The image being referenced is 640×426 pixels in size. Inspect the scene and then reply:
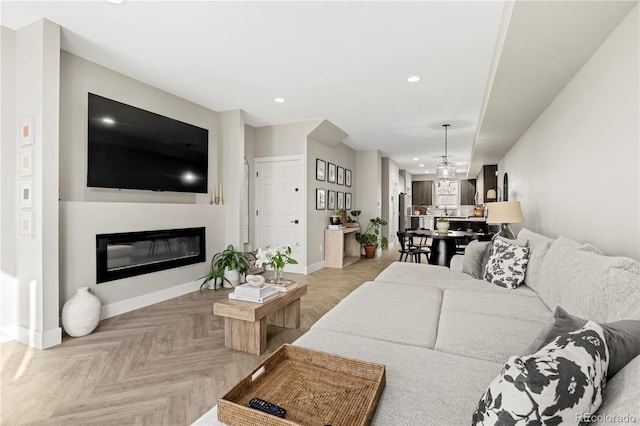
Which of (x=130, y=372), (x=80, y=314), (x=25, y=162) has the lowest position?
(x=130, y=372)

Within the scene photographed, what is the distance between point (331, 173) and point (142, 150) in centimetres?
371

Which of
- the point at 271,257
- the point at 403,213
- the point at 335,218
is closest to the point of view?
the point at 271,257

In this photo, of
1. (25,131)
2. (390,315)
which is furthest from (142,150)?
(390,315)

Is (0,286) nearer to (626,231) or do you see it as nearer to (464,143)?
(626,231)

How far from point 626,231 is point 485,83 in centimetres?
251

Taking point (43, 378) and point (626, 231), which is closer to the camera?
point (626, 231)

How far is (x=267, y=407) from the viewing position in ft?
3.21

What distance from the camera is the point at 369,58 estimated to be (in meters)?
3.22

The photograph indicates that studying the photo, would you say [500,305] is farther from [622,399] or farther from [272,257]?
[272,257]

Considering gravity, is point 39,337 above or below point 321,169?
below

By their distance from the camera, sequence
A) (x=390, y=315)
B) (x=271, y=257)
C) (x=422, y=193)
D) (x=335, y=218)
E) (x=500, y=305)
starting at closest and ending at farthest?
(x=390, y=315) → (x=500, y=305) → (x=271, y=257) → (x=335, y=218) → (x=422, y=193)

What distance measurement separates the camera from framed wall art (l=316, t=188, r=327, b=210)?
19.9 feet

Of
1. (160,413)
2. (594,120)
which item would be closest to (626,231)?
(594,120)

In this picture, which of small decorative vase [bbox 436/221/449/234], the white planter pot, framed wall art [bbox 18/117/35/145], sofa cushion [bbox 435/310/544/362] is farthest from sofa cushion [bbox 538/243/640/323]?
framed wall art [bbox 18/117/35/145]
